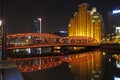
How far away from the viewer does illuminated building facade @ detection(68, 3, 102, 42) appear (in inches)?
5413

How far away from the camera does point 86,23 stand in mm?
142250

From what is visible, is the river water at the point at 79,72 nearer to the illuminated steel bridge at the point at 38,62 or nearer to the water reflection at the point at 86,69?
the water reflection at the point at 86,69

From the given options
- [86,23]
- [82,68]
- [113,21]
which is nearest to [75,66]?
[82,68]

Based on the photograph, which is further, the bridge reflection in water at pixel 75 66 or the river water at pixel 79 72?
the bridge reflection in water at pixel 75 66

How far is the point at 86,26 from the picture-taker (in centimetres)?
14212

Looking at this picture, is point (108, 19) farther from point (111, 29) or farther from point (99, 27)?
point (99, 27)

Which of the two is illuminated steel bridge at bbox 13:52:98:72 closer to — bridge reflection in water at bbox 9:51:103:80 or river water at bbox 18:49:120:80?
bridge reflection in water at bbox 9:51:103:80

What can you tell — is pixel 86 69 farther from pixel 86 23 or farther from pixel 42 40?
pixel 86 23

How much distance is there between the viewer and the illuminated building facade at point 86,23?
451ft

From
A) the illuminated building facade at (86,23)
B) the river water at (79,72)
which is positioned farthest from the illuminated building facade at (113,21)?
the river water at (79,72)

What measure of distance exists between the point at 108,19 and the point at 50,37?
73456 mm

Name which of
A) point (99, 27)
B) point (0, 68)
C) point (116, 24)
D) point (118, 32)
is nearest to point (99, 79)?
point (0, 68)

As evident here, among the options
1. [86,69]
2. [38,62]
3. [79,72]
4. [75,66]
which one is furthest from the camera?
[38,62]

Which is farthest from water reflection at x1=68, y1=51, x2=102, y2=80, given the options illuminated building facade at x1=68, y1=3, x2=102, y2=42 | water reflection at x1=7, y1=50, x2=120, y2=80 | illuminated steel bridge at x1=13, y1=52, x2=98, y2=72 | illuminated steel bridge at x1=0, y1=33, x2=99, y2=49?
illuminated building facade at x1=68, y1=3, x2=102, y2=42
